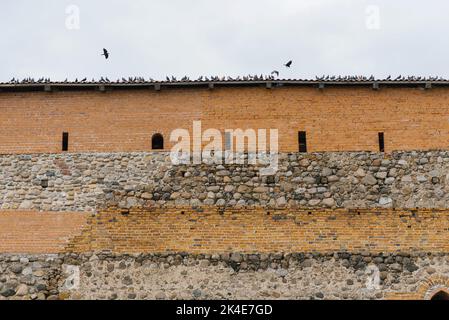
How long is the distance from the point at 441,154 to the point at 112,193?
26.2 feet

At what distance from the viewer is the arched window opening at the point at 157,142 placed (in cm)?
1705

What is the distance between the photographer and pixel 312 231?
16.2m

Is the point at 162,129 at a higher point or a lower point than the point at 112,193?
higher

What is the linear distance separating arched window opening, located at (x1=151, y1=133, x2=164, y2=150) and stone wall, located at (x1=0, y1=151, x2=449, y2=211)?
0.96 ft

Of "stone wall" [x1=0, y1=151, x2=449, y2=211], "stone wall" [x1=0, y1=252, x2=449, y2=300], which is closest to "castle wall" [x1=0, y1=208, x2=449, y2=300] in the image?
"stone wall" [x1=0, y1=252, x2=449, y2=300]

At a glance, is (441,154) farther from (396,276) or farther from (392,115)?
(396,276)

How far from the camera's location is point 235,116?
56.0ft

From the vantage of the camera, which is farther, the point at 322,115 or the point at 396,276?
the point at 322,115

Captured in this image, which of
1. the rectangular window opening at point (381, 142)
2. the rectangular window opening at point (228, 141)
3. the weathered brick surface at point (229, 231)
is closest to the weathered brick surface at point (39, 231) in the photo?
the weathered brick surface at point (229, 231)

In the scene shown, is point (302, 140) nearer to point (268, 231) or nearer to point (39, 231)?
point (268, 231)

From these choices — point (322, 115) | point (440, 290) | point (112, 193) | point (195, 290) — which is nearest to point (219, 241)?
point (195, 290)

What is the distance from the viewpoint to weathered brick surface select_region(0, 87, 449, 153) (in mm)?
16938

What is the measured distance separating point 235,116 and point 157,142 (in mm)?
2027

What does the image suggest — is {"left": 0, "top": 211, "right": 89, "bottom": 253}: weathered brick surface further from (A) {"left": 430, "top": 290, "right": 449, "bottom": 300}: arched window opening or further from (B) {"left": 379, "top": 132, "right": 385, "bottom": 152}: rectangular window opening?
(A) {"left": 430, "top": 290, "right": 449, "bottom": 300}: arched window opening
